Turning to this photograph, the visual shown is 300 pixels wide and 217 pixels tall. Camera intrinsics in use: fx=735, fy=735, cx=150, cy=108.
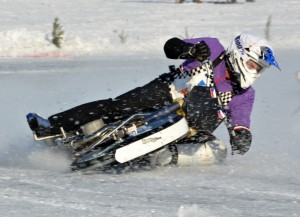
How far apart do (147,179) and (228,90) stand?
1413 millimetres

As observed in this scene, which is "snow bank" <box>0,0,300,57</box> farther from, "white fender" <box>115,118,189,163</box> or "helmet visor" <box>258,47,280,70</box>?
"white fender" <box>115,118,189,163</box>

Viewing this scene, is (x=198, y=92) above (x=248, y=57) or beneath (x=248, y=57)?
beneath

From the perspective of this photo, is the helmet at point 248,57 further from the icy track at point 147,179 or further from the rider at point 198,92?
the icy track at point 147,179

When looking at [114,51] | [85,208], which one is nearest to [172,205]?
[85,208]

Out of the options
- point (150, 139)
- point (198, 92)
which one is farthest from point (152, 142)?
point (198, 92)

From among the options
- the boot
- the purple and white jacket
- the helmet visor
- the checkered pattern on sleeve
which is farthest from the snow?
the helmet visor

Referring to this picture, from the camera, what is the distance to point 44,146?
6637 millimetres

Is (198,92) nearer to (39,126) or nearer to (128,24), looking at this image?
(39,126)

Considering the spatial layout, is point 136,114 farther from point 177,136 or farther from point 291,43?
point 291,43

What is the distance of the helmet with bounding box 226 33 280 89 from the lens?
633 cm

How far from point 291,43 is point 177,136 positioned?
1477cm

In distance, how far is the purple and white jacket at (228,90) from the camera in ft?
21.6

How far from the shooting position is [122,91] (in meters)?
12.3

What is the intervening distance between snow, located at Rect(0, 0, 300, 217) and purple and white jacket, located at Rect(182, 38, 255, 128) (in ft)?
1.52
